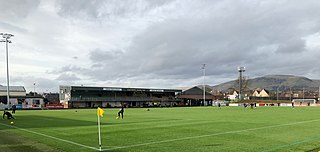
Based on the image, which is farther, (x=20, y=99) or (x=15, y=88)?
(x=15, y=88)

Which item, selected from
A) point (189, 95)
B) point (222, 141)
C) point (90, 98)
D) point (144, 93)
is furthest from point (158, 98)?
point (222, 141)

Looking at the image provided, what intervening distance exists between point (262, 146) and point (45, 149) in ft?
35.3

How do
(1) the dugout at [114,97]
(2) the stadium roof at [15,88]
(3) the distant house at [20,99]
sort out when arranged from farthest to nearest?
(2) the stadium roof at [15,88]
(1) the dugout at [114,97]
(3) the distant house at [20,99]

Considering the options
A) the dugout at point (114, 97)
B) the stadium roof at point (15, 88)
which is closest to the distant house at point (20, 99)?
the stadium roof at point (15, 88)

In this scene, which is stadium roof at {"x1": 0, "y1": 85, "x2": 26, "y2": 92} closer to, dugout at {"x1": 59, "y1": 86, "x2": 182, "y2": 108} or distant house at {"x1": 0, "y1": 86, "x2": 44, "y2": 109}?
distant house at {"x1": 0, "y1": 86, "x2": 44, "y2": 109}

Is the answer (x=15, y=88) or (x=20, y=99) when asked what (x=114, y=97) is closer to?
(x=20, y=99)

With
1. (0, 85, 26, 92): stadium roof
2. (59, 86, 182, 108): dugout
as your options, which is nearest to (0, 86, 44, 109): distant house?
(0, 85, 26, 92): stadium roof

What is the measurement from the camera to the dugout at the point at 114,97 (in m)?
104

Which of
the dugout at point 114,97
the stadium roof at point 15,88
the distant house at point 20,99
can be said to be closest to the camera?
the distant house at point 20,99

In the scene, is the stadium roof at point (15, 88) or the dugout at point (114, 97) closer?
the dugout at point (114, 97)

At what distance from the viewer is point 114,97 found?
11256cm

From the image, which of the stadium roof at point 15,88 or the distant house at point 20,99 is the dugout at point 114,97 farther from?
Answer: the stadium roof at point 15,88

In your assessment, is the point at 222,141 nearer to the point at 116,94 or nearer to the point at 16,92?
the point at 116,94

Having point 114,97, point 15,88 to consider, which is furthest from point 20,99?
point 114,97
